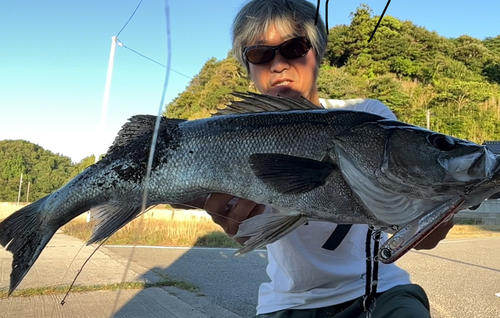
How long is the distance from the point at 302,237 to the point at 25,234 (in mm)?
1515

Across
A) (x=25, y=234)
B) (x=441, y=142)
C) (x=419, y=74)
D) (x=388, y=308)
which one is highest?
(x=419, y=74)

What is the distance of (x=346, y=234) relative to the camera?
2465mm

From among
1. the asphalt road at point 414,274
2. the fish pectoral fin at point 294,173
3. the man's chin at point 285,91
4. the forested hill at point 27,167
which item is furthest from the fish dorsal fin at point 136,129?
the forested hill at point 27,167

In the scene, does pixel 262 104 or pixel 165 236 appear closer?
pixel 262 104

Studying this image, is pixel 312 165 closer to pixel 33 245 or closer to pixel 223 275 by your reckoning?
pixel 33 245

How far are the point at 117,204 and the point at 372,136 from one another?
44.3 inches

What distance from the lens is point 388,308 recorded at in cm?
217

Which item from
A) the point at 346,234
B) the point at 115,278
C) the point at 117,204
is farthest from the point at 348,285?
the point at 115,278

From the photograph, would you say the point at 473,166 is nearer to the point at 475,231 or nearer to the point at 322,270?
the point at 322,270

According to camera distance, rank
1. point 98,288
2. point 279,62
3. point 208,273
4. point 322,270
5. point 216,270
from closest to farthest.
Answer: point 322,270
point 279,62
point 98,288
point 208,273
point 216,270

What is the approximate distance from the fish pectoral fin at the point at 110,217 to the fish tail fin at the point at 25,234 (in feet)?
0.69

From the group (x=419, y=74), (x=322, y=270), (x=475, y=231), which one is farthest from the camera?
(x=419, y=74)

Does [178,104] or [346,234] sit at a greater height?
[178,104]

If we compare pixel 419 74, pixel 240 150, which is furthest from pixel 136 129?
pixel 419 74
